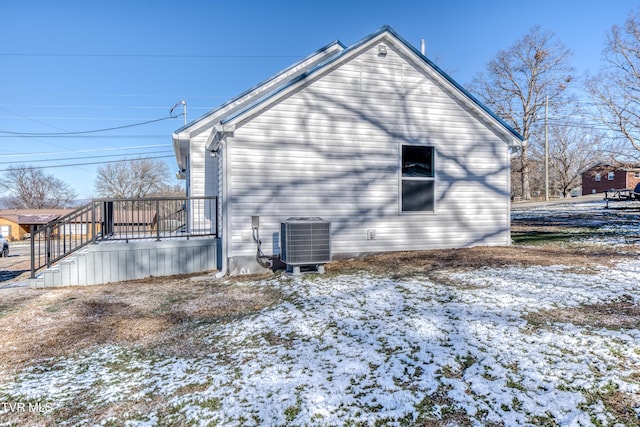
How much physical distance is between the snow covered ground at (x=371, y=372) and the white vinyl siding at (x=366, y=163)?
3.03 m

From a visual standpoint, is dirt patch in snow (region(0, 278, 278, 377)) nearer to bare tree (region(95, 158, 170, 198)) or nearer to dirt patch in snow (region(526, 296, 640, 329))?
dirt patch in snow (region(526, 296, 640, 329))

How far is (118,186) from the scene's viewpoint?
52.9 meters

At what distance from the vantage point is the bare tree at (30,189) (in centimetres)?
5556

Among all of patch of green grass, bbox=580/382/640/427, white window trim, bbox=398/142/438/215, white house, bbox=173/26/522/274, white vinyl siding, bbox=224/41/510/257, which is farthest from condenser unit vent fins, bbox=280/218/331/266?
patch of green grass, bbox=580/382/640/427

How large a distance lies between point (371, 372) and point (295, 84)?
550cm

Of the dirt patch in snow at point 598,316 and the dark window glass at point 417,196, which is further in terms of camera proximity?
the dark window glass at point 417,196

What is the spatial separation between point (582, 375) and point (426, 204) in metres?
5.42

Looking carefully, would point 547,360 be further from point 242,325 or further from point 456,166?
point 456,166

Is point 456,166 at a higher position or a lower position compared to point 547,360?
higher

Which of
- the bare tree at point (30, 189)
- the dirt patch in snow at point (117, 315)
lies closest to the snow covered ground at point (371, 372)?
the dirt patch in snow at point (117, 315)

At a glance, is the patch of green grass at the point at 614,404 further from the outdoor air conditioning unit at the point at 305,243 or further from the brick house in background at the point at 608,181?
the brick house in background at the point at 608,181

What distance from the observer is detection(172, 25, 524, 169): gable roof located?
6.84 m

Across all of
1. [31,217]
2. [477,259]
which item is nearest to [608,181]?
[477,259]

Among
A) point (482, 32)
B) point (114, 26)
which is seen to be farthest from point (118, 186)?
point (482, 32)
